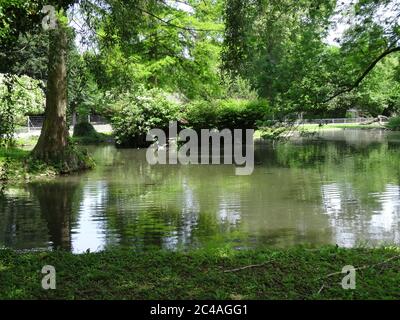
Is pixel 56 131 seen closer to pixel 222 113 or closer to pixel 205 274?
pixel 222 113

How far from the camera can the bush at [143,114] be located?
95.2 ft

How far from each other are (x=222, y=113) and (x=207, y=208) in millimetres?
19600

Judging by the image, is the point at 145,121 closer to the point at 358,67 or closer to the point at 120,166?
the point at 120,166

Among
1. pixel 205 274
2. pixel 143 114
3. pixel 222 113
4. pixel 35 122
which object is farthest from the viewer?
pixel 35 122

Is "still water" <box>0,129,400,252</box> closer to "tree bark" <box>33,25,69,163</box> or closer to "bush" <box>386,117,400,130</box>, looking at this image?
"tree bark" <box>33,25,69,163</box>

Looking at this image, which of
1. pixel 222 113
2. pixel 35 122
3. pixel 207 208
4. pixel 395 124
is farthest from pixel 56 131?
pixel 395 124

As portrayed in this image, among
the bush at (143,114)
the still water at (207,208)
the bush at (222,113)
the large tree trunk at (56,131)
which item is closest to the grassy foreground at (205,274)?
the still water at (207,208)

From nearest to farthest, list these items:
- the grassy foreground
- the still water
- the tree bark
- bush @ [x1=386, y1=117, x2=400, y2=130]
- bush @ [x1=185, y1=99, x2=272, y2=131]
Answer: the grassy foreground
the still water
the tree bark
bush @ [x1=185, y1=99, x2=272, y2=131]
bush @ [x1=386, y1=117, x2=400, y2=130]

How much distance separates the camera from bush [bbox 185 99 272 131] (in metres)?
30.8

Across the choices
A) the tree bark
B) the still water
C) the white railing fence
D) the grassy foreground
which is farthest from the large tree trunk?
the white railing fence

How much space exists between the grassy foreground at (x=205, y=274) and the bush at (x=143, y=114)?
872 inches

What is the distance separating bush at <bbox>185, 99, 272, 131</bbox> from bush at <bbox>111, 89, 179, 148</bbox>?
4.41 feet

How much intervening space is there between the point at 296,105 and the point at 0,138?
4.38m

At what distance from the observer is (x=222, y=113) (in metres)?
31.0
